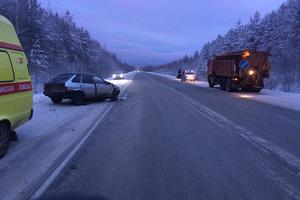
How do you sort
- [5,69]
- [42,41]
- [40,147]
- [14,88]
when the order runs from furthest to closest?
[42,41], [40,147], [14,88], [5,69]

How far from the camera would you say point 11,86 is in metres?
9.45

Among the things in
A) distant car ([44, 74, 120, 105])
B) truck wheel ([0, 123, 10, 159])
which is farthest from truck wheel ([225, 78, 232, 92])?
truck wheel ([0, 123, 10, 159])

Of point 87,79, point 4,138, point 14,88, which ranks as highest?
point 14,88

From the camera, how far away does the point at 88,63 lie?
357ft

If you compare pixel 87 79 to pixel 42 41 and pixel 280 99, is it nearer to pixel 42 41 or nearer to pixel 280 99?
pixel 280 99

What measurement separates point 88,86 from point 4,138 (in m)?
12.0

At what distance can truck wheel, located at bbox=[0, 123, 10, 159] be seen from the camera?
8969mm

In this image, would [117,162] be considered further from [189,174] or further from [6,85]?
[6,85]

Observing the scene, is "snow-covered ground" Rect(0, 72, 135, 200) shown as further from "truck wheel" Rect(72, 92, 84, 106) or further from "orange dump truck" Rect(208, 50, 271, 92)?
"orange dump truck" Rect(208, 50, 271, 92)

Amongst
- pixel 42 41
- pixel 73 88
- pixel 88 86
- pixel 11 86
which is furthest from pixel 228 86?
pixel 42 41

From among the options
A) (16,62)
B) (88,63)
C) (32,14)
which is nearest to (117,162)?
(16,62)

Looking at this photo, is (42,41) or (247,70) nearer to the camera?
(247,70)

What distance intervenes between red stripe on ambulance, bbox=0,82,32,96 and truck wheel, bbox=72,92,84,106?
9.72 metres

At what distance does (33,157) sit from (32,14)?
62076mm
